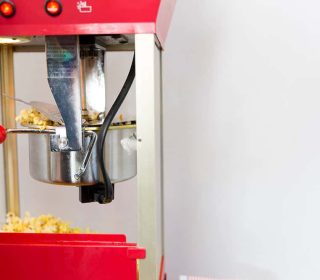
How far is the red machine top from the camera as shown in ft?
3.41

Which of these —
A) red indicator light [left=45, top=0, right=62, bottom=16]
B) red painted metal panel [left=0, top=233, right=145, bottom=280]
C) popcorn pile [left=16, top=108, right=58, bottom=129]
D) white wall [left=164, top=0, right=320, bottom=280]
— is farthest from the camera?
white wall [left=164, top=0, right=320, bottom=280]

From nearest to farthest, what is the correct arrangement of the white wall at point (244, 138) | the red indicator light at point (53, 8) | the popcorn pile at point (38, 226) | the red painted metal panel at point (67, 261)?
the red indicator light at point (53, 8), the red painted metal panel at point (67, 261), the popcorn pile at point (38, 226), the white wall at point (244, 138)

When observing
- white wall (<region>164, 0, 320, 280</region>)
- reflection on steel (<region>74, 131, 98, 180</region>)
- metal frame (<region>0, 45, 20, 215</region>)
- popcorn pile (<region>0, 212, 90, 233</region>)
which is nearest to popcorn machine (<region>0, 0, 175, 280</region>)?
reflection on steel (<region>74, 131, 98, 180</region>)

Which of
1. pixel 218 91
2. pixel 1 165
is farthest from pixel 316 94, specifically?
pixel 1 165

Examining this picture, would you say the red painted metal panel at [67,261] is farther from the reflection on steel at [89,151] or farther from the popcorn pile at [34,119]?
the popcorn pile at [34,119]

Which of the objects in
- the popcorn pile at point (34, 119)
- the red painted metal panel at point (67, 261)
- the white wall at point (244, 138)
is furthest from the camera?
the white wall at point (244, 138)

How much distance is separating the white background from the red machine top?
708 mm

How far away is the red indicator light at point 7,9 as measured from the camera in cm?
105

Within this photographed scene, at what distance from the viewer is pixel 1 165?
6.17 ft

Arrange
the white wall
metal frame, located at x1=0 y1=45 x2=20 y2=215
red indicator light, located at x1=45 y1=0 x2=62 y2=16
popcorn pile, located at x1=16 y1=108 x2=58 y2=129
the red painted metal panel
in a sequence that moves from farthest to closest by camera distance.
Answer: the white wall
metal frame, located at x1=0 y1=45 x2=20 y2=215
popcorn pile, located at x1=16 y1=108 x2=58 y2=129
the red painted metal panel
red indicator light, located at x1=45 y1=0 x2=62 y2=16

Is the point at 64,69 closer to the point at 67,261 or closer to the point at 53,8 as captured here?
the point at 53,8

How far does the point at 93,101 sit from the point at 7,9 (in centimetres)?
36

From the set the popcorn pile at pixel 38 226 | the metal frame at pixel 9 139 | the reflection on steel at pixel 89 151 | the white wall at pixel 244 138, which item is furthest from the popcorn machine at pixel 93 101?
the white wall at pixel 244 138

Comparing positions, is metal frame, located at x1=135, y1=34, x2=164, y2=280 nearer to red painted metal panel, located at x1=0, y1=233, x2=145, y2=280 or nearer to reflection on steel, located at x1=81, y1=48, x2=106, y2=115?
red painted metal panel, located at x1=0, y1=233, x2=145, y2=280
